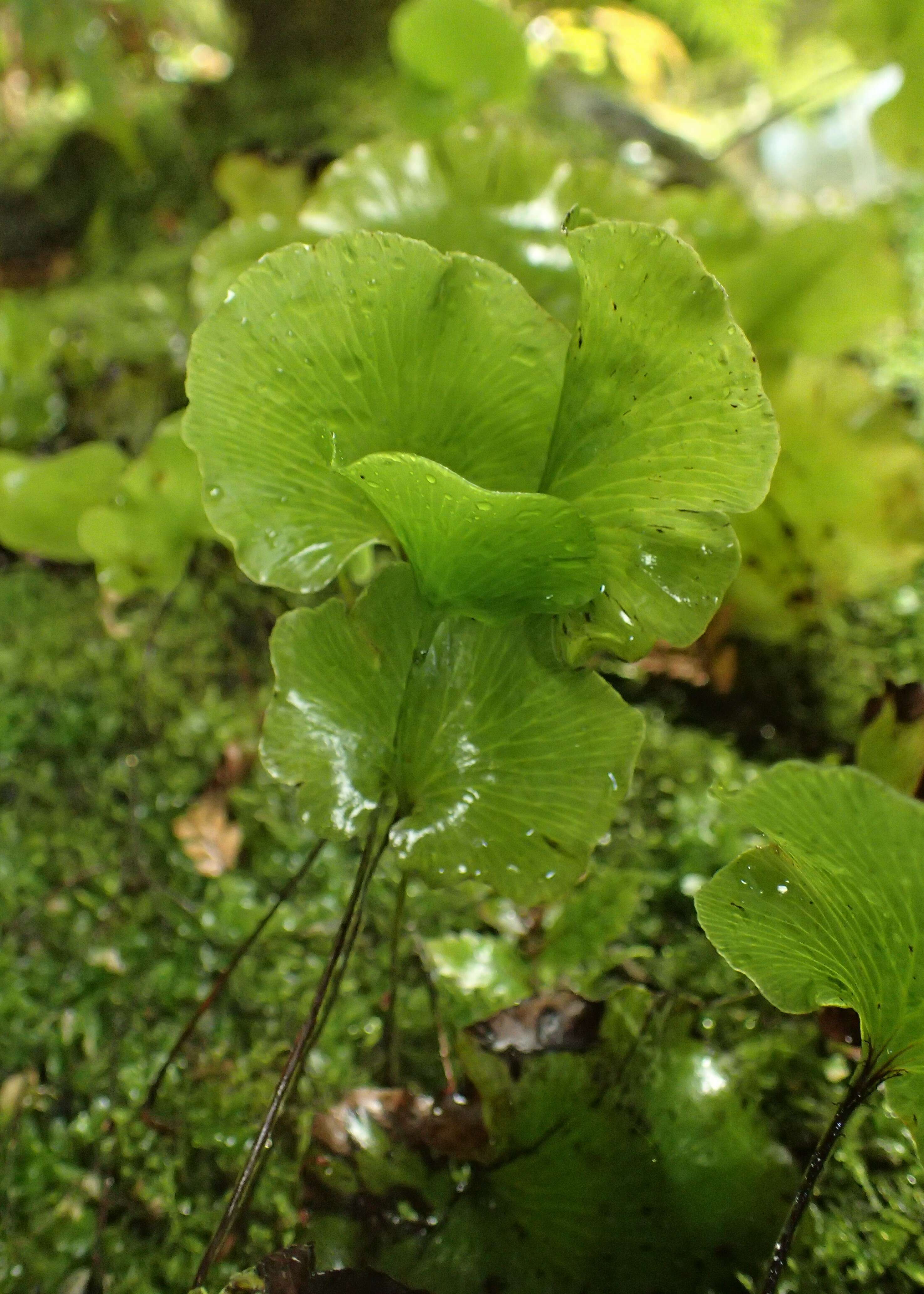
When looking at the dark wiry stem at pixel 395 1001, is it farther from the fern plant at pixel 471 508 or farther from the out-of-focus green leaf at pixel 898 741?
the out-of-focus green leaf at pixel 898 741

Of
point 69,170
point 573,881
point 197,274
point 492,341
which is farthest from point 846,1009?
point 69,170

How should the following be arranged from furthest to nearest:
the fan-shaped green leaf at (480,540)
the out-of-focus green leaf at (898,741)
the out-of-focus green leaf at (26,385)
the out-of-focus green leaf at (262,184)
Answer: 1. the out-of-focus green leaf at (26,385)
2. the out-of-focus green leaf at (262,184)
3. the out-of-focus green leaf at (898,741)
4. the fan-shaped green leaf at (480,540)

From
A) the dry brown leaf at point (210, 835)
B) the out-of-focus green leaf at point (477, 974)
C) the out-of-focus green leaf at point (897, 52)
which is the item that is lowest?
the dry brown leaf at point (210, 835)

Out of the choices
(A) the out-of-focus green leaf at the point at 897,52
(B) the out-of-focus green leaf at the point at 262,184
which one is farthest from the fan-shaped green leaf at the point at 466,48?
(A) the out-of-focus green leaf at the point at 897,52

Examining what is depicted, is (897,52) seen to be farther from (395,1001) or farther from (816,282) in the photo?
(395,1001)

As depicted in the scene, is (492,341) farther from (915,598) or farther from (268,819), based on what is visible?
(915,598)

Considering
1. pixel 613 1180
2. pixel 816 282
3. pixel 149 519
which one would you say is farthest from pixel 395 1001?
pixel 816 282
